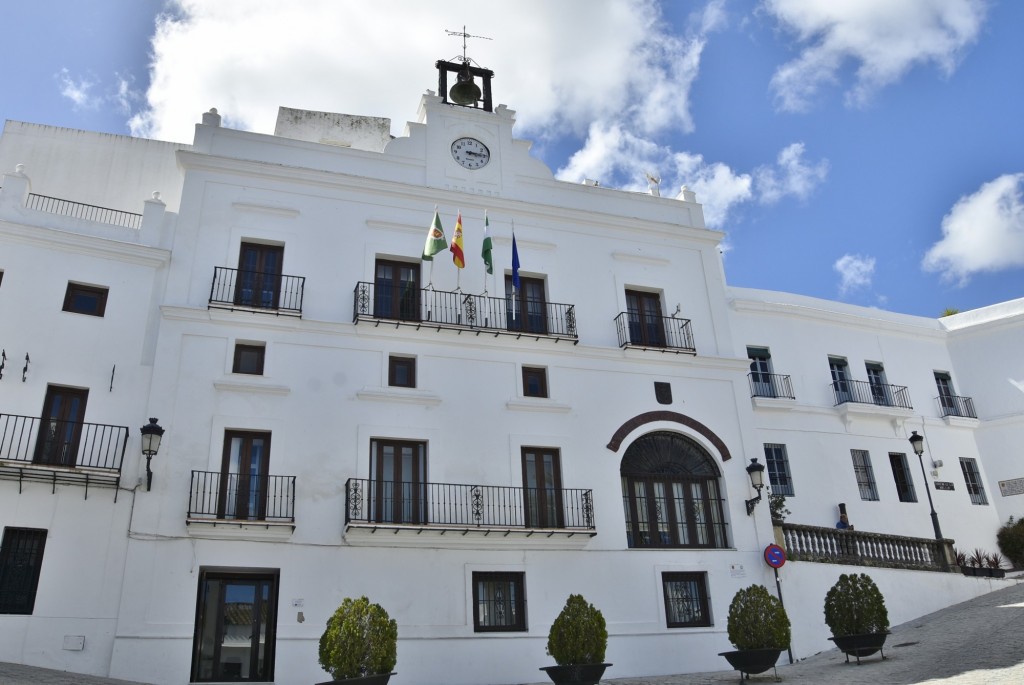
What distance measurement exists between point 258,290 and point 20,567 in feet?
22.4

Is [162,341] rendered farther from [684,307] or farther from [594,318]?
[684,307]

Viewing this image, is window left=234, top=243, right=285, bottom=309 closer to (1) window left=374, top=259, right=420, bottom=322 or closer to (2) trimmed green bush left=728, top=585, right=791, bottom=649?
(1) window left=374, top=259, right=420, bottom=322

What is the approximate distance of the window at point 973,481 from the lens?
83.1 ft

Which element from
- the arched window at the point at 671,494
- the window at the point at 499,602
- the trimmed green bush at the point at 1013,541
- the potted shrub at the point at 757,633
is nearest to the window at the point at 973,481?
the trimmed green bush at the point at 1013,541

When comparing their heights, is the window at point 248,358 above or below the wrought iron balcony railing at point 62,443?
above

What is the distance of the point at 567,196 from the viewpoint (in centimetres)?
2122

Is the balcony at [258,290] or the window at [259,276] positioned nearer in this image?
the balcony at [258,290]

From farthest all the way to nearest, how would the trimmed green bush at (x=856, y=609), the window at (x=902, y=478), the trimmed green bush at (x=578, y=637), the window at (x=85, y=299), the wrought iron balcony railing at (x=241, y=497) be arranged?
1. the window at (x=902, y=478)
2. the window at (x=85, y=299)
3. the wrought iron balcony railing at (x=241, y=497)
4. the trimmed green bush at (x=856, y=609)
5. the trimmed green bush at (x=578, y=637)

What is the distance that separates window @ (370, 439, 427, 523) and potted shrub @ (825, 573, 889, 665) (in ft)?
26.3

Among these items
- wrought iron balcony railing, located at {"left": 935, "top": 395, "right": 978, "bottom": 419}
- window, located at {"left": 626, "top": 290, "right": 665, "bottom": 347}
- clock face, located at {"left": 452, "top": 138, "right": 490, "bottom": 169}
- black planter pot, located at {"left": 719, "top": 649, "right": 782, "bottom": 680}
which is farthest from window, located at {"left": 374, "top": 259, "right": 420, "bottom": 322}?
wrought iron balcony railing, located at {"left": 935, "top": 395, "right": 978, "bottom": 419}

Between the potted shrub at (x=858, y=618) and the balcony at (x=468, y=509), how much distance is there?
4.93m

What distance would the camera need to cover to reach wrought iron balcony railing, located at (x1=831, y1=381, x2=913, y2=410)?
24.6 m

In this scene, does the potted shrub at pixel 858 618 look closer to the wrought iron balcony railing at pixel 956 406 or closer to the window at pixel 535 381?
the window at pixel 535 381

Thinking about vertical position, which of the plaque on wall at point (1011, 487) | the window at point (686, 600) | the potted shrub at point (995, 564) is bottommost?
the window at point (686, 600)
